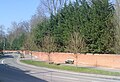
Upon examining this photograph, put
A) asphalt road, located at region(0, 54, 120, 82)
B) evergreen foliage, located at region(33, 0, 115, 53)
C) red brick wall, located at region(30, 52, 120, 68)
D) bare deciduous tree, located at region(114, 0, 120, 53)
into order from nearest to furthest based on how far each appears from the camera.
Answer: asphalt road, located at region(0, 54, 120, 82)
red brick wall, located at region(30, 52, 120, 68)
bare deciduous tree, located at region(114, 0, 120, 53)
evergreen foliage, located at region(33, 0, 115, 53)

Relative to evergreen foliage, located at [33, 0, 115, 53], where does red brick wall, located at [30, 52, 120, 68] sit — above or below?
below

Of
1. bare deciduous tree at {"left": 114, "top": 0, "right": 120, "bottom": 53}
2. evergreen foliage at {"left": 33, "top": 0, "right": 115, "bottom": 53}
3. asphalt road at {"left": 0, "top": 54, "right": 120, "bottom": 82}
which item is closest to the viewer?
asphalt road at {"left": 0, "top": 54, "right": 120, "bottom": 82}

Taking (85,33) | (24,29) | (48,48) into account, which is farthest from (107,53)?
(24,29)

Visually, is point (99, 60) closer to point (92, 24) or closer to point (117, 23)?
point (117, 23)

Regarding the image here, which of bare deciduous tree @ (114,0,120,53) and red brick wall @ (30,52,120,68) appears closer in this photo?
red brick wall @ (30,52,120,68)

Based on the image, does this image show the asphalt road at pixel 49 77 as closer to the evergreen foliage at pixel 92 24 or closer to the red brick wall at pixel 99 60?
the red brick wall at pixel 99 60

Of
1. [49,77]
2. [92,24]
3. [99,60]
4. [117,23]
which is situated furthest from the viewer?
[92,24]

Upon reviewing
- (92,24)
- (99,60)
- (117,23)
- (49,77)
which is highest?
(92,24)

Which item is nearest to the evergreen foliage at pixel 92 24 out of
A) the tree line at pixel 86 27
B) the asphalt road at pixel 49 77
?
the tree line at pixel 86 27

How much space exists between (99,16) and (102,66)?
907 centimetres

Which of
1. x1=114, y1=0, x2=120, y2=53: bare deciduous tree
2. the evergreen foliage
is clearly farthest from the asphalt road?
the evergreen foliage

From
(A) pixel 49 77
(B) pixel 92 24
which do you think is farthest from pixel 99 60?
(A) pixel 49 77

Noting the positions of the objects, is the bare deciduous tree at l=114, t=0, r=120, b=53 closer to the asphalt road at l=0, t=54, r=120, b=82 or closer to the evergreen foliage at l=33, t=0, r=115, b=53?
the evergreen foliage at l=33, t=0, r=115, b=53

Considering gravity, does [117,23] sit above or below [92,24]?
below
